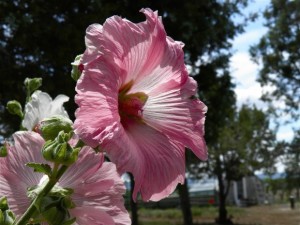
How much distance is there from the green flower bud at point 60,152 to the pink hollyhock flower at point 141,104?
0.16ft

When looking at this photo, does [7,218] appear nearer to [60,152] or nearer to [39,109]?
[60,152]

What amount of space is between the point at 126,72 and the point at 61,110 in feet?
1.21

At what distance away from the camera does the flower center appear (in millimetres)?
625

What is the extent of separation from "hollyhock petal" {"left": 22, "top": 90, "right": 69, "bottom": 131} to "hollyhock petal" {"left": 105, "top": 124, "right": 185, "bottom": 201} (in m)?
0.32

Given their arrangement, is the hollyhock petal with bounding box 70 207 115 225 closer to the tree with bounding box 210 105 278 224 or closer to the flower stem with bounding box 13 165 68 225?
the flower stem with bounding box 13 165 68 225

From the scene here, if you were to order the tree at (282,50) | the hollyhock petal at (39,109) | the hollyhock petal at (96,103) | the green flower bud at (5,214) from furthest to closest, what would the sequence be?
the tree at (282,50)
the hollyhock petal at (39,109)
the green flower bud at (5,214)
the hollyhock petal at (96,103)

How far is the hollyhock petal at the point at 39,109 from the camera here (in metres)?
0.90

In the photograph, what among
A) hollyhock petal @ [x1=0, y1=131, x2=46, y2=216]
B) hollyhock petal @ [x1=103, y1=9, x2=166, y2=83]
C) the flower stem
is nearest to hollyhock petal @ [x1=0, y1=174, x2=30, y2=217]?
hollyhock petal @ [x1=0, y1=131, x2=46, y2=216]

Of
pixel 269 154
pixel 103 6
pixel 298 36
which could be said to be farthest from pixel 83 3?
pixel 269 154

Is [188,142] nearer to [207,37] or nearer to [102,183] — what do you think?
[102,183]

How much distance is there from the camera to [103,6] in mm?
6266

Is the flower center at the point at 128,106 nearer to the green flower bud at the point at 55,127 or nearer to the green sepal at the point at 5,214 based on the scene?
the green flower bud at the point at 55,127

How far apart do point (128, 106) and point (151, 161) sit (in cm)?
8

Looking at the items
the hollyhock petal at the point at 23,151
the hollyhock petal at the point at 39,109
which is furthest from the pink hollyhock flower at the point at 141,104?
the hollyhock petal at the point at 39,109
